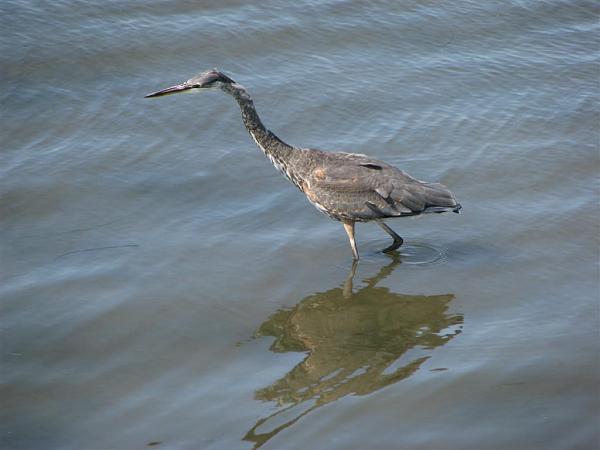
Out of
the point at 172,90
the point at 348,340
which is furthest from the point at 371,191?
the point at 172,90

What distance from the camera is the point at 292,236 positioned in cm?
920

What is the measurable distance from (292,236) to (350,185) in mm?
721

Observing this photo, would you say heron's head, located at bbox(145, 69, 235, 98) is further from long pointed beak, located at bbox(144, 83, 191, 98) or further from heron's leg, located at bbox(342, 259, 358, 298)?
heron's leg, located at bbox(342, 259, 358, 298)

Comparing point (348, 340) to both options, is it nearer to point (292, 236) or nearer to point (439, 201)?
point (292, 236)

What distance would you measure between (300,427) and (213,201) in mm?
3608

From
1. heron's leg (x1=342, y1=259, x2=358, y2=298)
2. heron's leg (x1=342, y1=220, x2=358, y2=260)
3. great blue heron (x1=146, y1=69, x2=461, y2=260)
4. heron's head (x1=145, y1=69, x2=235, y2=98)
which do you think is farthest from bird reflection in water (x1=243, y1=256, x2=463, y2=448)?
heron's head (x1=145, y1=69, x2=235, y2=98)

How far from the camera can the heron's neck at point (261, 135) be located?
371 inches

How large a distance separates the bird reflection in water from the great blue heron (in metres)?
0.59

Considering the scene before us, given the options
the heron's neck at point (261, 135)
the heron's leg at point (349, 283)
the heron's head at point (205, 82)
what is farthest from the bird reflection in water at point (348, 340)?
the heron's head at point (205, 82)

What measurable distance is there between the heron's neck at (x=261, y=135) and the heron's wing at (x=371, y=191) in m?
0.41

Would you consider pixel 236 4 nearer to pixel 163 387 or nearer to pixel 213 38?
pixel 213 38

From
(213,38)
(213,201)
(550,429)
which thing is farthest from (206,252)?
(213,38)

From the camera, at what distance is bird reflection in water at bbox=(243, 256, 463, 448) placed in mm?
6969

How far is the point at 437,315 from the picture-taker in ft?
26.5
